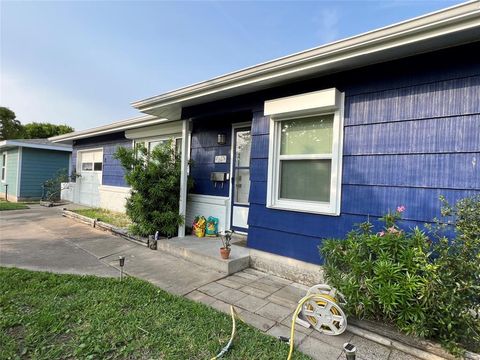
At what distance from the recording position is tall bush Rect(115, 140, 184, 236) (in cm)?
481

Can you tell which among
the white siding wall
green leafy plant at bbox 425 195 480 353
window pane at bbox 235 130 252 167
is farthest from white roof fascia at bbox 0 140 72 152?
green leafy plant at bbox 425 195 480 353

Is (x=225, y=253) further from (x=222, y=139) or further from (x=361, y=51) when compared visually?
(x=361, y=51)

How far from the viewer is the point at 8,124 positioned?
85.5ft

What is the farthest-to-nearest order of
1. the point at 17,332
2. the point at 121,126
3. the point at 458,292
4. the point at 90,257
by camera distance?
the point at 121,126 < the point at 90,257 < the point at 17,332 < the point at 458,292

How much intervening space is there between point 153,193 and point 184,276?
1919 millimetres

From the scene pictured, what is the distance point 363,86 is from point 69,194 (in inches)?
471

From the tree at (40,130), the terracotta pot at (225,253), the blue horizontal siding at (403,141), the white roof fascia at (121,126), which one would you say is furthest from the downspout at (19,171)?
the tree at (40,130)

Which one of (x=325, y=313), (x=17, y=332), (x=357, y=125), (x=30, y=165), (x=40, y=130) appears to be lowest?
(x=17, y=332)

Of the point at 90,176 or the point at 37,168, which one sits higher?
the point at 37,168

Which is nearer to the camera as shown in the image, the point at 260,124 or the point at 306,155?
the point at 306,155

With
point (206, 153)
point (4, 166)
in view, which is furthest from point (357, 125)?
point (4, 166)

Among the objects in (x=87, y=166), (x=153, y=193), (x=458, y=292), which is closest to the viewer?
(x=458, y=292)

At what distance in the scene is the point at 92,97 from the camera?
1480cm

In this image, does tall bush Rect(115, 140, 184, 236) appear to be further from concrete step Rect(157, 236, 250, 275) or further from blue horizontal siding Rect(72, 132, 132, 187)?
blue horizontal siding Rect(72, 132, 132, 187)
